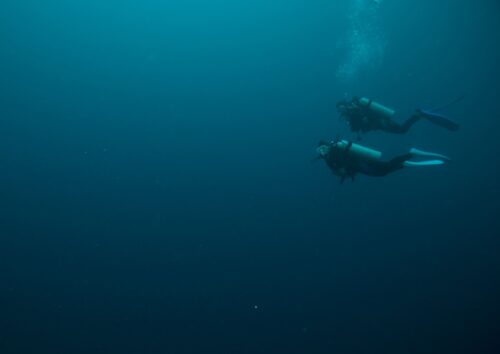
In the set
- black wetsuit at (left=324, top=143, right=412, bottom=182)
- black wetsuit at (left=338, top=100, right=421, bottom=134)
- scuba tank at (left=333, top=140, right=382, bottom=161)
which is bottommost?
black wetsuit at (left=324, top=143, right=412, bottom=182)

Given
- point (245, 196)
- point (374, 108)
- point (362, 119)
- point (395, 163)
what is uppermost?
point (245, 196)

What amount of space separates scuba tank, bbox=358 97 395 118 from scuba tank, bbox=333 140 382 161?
1.78 m

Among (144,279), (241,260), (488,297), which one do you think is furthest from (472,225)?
(144,279)

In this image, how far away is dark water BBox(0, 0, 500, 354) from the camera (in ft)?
60.2

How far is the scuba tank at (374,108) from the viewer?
292 inches

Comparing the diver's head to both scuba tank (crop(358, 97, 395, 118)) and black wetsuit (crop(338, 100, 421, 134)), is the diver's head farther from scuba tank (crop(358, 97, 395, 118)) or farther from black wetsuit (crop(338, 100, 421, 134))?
scuba tank (crop(358, 97, 395, 118))

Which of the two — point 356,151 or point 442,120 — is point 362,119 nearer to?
point 442,120

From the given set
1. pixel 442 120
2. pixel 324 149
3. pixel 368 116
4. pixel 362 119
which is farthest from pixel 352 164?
pixel 442 120

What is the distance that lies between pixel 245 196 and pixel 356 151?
2031 cm

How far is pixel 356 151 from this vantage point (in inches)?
231

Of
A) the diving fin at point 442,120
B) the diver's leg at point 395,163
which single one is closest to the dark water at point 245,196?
the diving fin at point 442,120

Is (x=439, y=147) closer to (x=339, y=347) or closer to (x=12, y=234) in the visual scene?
(x=339, y=347)

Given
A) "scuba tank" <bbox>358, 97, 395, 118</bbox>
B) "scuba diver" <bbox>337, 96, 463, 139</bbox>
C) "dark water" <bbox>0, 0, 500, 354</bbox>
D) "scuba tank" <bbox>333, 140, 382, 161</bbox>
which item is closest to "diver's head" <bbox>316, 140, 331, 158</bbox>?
"scuba tank" <bbox>333, 140, 382, 161</bbox>

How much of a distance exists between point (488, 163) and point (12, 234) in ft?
84.7
